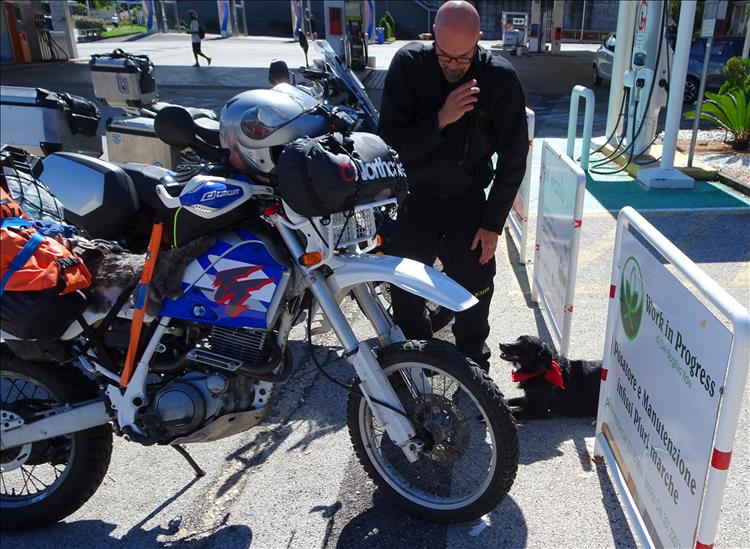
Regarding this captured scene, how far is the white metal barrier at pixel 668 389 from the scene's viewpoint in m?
1.79

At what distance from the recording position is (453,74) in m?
2.99

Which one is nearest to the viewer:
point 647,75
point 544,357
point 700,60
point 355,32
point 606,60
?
point 544,357

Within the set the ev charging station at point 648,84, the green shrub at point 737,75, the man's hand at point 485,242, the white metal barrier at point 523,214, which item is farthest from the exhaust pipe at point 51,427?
the green shrub at point 737,75

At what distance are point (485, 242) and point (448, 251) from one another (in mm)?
234

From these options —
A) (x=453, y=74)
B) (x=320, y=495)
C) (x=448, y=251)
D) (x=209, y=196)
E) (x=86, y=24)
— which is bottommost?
(x=320, y=495)

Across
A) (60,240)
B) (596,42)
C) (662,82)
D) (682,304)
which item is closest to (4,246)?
(60,240)

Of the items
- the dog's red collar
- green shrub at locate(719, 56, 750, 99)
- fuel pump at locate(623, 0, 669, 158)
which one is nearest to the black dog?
the dog's red collar

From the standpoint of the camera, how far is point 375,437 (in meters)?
2.69

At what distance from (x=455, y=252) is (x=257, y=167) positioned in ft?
4.03

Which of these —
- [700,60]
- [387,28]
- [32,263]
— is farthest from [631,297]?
[387,28]

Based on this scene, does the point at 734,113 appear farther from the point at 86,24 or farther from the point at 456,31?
the point at 86,24

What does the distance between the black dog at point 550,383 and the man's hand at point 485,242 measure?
1.55 feet

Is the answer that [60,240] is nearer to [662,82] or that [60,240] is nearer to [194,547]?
[194,547]

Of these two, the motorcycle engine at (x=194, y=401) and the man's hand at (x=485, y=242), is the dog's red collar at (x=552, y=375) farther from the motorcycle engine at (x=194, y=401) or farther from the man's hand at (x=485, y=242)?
the motorcycle engine at (x=194, y=401)
